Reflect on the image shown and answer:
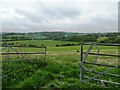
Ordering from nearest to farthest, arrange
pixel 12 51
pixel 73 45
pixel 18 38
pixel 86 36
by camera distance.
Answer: pixel 12 51 → pixel 86 36 → pixel 18 38 → pixel 73 45

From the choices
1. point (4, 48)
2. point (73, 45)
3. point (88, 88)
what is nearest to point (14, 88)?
point (88, 88)

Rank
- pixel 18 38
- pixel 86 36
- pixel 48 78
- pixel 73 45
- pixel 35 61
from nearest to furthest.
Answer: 1. pixel 48 78
2. pixel 35 61
3. pixel 86 36
4. pixel 18 38
5. pixel 73 45

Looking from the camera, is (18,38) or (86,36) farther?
(18,38)

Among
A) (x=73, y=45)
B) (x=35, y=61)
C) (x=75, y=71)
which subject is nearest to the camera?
(x=75, y=71)

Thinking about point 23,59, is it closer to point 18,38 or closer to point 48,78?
point 48,78

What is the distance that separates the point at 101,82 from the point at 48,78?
1888 mm

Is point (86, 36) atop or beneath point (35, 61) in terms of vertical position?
atop

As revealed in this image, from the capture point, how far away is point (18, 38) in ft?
72.7

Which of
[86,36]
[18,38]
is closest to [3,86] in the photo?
[86,36]

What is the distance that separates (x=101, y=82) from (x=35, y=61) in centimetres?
481

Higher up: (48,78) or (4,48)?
(4,48)

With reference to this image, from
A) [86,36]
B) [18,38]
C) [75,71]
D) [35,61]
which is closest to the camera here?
[75,71]

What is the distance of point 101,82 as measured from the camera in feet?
21.1

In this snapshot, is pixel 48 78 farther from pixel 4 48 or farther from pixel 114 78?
pixel 4 48
